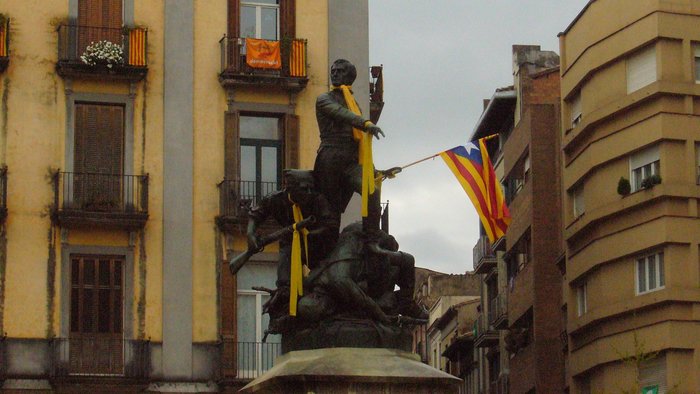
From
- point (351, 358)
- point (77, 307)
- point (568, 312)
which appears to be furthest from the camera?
point (568, 312)

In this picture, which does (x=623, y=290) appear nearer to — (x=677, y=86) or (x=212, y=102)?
(x=677, y=86)

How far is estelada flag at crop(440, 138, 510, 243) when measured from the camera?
35.7m

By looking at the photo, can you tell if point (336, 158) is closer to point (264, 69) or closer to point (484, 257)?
point (264, 69)

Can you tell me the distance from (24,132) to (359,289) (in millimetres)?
24871

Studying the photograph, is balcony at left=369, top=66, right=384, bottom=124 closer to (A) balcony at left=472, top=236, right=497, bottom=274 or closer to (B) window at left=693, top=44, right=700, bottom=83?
(B) window at left=693, top=44, right=700, bottom=83

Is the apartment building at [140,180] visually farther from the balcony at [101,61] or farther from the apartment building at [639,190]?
the apartment building at [639,190]

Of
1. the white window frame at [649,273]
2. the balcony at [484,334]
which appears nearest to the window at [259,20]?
the white window frame at [649,273]

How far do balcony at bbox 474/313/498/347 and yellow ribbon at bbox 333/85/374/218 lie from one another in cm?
4896

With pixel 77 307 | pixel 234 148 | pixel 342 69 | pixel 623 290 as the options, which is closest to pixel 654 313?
pixel 623 290

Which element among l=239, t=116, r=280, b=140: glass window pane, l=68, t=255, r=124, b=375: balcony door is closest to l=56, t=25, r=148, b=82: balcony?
l=239, t=116, r=280, b=140: glass window pane

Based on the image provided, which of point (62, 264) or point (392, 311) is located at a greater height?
point (62, 264)

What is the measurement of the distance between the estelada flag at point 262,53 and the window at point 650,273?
36.1 ft

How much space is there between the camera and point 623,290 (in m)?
53.2

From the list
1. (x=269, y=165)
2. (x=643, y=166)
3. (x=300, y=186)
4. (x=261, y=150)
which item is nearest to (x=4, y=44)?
(x=261, y=150)
